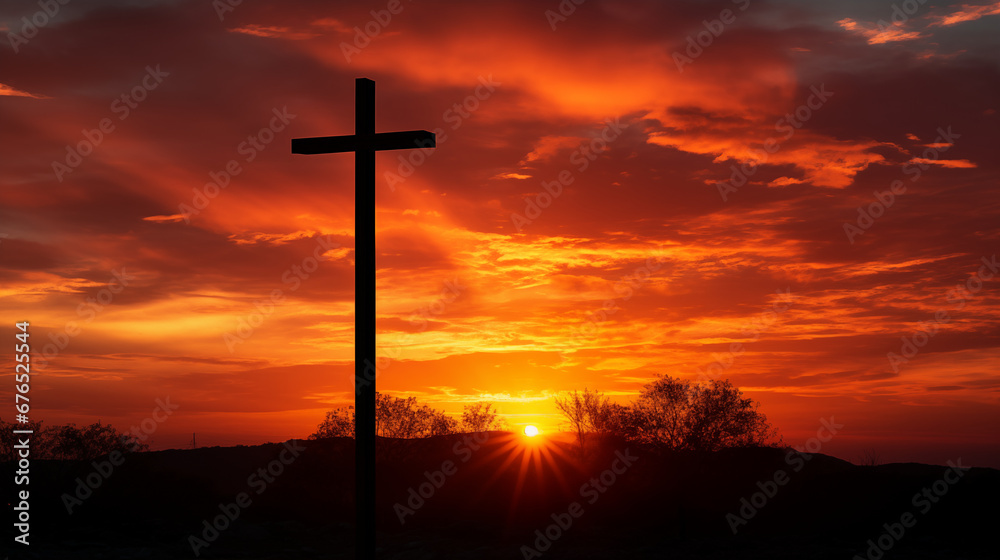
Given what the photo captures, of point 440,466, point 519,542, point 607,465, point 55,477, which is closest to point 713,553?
point 519,542

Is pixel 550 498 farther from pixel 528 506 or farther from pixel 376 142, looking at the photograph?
pixel 376 142

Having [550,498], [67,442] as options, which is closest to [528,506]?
[550,498]

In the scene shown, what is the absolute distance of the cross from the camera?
12.5m

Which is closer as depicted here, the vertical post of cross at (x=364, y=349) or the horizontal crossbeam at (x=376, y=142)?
the vertical post of cross at (x=364, y=349)

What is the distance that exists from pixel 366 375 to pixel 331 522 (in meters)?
44.6

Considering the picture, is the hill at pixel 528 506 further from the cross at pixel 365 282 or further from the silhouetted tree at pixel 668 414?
the cross at pixel 365 282

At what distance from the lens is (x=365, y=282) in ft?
41.8

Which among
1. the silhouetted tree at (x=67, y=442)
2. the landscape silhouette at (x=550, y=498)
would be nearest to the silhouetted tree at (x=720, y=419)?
the landscape silhouette at (x=550, y=498)

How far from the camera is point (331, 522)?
5350 cm

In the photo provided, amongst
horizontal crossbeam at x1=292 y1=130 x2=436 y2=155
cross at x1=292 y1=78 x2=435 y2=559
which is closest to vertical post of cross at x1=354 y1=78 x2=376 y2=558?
cross at x1=292 y1=78 x2=435 y2=559

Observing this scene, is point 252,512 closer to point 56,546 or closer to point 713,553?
point 56,546

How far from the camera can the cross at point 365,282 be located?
12539 mm

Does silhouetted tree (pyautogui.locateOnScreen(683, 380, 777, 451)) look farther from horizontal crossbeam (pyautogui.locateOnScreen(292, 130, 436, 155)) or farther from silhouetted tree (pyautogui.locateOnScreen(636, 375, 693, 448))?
horizontal crossbeam (pyautogui.locateOnScreen(292, 130, 436, 155))

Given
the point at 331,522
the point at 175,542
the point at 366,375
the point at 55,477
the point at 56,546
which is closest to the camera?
the point at 366,375
